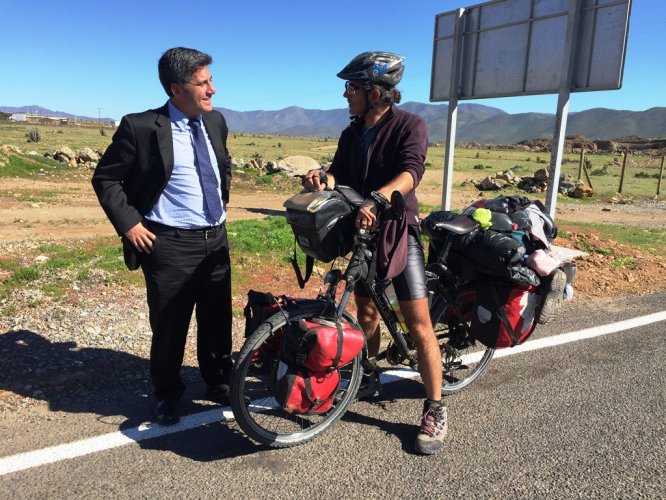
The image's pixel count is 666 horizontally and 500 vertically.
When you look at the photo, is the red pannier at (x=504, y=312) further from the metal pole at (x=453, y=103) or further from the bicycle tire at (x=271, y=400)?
the metal pole at (x=453, y=103)

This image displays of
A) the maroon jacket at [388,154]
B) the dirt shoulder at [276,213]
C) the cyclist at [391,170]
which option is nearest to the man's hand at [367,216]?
the cyclist at [391,170]

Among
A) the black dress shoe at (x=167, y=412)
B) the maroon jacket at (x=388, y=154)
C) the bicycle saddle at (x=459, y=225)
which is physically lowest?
the black dress shoe at (x=167, y=412)

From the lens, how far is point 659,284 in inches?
273

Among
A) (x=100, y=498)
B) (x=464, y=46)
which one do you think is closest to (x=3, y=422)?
(x=100, y=498)

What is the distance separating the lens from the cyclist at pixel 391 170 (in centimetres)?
294

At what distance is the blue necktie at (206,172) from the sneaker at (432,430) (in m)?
1.79

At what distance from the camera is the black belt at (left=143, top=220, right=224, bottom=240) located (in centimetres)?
319

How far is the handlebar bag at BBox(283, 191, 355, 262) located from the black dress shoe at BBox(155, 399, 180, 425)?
54.2 inches

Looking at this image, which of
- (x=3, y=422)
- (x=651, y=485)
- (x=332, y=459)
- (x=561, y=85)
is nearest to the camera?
(x=651, y=485)

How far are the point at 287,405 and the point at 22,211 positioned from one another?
39.0ft

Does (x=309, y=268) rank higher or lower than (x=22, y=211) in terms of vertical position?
higher

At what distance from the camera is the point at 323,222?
2818 millimetres

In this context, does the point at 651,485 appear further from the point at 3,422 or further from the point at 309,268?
the point at 3,422

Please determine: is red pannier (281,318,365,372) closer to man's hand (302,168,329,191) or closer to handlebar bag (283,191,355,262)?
handlebar bag (283,191,355,262)
